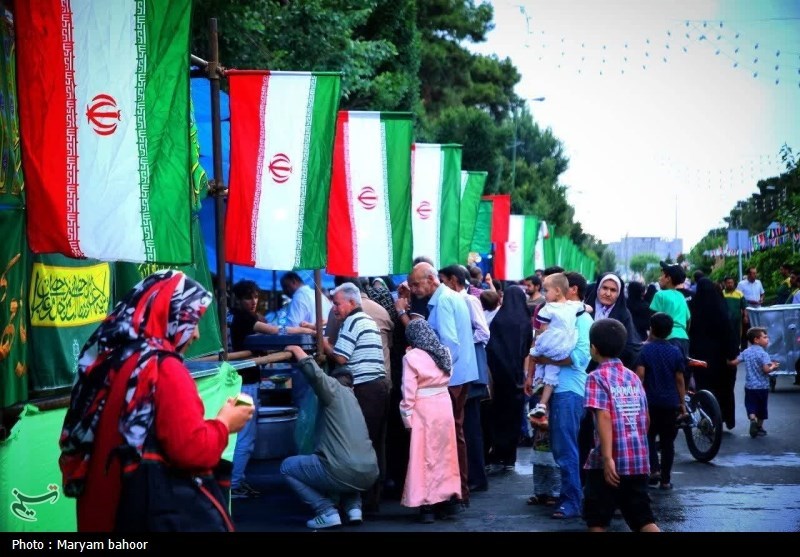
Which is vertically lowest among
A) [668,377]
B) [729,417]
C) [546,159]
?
[729,417]

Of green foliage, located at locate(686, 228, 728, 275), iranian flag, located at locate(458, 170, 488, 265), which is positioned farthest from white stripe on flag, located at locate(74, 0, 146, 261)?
green foliage, located at locate(686, 228, 728, 275)

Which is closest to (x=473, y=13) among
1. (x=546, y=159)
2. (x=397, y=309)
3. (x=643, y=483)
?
(x=546, y=159)

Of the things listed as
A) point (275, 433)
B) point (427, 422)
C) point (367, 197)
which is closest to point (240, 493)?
point (275, 433)

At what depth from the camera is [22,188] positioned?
22.4 ft

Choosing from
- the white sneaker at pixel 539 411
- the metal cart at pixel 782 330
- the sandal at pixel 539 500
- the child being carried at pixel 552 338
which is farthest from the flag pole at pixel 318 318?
the metal cart at pixel 782 330

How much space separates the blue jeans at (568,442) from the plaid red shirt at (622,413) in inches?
89.1

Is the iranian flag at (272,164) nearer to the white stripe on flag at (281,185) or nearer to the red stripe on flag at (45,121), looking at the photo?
the white stripe on flag at (281,185)

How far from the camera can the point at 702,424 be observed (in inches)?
513

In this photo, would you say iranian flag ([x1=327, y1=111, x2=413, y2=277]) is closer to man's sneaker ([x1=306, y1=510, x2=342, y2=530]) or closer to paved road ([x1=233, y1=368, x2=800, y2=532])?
paved road ([x1=233, y1=368, x2=800, y2=532])

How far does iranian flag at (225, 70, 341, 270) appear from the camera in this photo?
1020 cm

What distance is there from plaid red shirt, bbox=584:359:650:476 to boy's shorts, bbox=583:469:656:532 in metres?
0.08

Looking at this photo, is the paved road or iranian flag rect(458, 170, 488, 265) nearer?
the paved road
